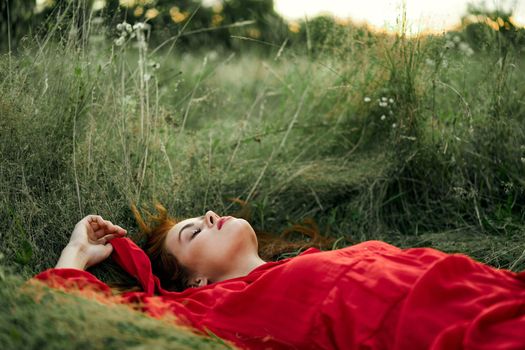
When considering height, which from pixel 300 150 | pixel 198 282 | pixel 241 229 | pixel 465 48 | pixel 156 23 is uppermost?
pixel 156 23

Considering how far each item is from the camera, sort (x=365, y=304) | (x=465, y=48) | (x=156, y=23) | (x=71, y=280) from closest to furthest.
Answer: (x=365, y=304), (x=71, y=280), (x=465, y=48), (x=156, y=23)

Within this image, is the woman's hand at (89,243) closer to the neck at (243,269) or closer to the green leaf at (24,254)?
the green leaf at (24,254)

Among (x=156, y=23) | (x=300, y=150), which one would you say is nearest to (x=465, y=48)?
(x=300, y=150)

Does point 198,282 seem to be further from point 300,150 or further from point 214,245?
point 300,150

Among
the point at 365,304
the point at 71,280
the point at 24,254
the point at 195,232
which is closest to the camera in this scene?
the point at 365,304

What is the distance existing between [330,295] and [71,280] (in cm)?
88

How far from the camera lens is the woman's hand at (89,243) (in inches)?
100

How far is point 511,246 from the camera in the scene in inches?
120

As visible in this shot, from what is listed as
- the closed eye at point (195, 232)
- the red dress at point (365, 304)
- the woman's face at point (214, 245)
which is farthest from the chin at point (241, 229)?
the red dress at point (365, 304)

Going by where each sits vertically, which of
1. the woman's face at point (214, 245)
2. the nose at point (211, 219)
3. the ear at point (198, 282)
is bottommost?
the ear at point (198, 282)

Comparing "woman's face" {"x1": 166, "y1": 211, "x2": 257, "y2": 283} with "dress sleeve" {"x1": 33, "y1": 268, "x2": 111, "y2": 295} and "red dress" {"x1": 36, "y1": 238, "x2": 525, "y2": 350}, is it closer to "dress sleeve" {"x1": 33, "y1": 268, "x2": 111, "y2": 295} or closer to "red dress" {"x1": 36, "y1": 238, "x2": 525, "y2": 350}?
"red dress" {"x1": 36, "y1": 238, "x2": 525, "y2": 350}

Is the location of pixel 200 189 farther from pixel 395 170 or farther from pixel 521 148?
pixel 521 148

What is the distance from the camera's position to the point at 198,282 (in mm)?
2740

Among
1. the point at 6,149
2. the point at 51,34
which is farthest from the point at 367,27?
the point at 6,149
